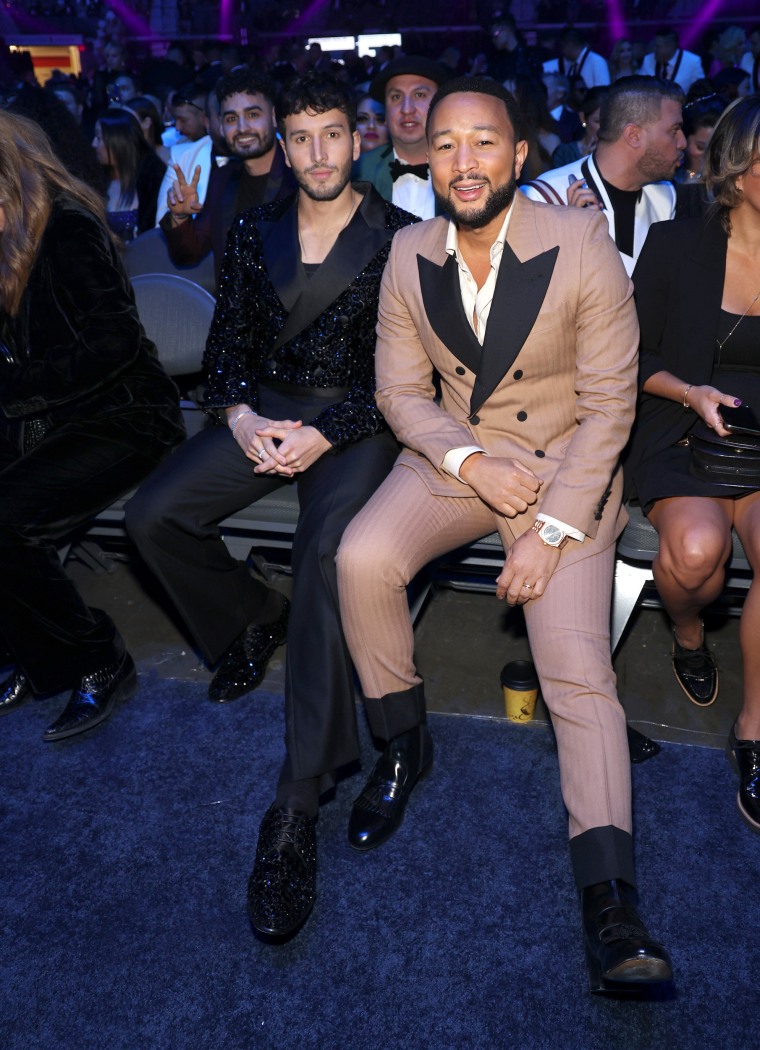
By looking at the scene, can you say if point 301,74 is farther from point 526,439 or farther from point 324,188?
point 526,439

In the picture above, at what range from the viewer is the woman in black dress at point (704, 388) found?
250 centimetres

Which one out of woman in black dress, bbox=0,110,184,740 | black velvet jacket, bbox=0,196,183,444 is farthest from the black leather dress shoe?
black velvet jacket, bbox=0,196,183,444

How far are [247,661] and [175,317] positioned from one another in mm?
1398

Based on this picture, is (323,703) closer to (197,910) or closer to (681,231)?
(197,910)

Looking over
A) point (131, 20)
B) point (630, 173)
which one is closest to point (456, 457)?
point (630, 173)

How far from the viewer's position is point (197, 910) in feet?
7.47

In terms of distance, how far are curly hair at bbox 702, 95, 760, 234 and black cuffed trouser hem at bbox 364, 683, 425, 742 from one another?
175 cm

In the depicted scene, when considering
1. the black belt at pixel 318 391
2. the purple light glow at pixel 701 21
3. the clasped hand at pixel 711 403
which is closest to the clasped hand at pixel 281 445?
the black belt at pixel 318 391

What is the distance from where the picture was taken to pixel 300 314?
9.58 feet

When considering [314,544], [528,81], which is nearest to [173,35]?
[528,81]

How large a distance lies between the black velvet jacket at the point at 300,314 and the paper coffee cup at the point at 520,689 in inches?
35.4

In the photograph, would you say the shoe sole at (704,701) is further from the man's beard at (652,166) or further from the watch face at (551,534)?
the man's beard at (652,166)

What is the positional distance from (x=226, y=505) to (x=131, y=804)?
965mm

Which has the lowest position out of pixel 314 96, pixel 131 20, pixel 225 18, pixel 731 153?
pixel 731 153
